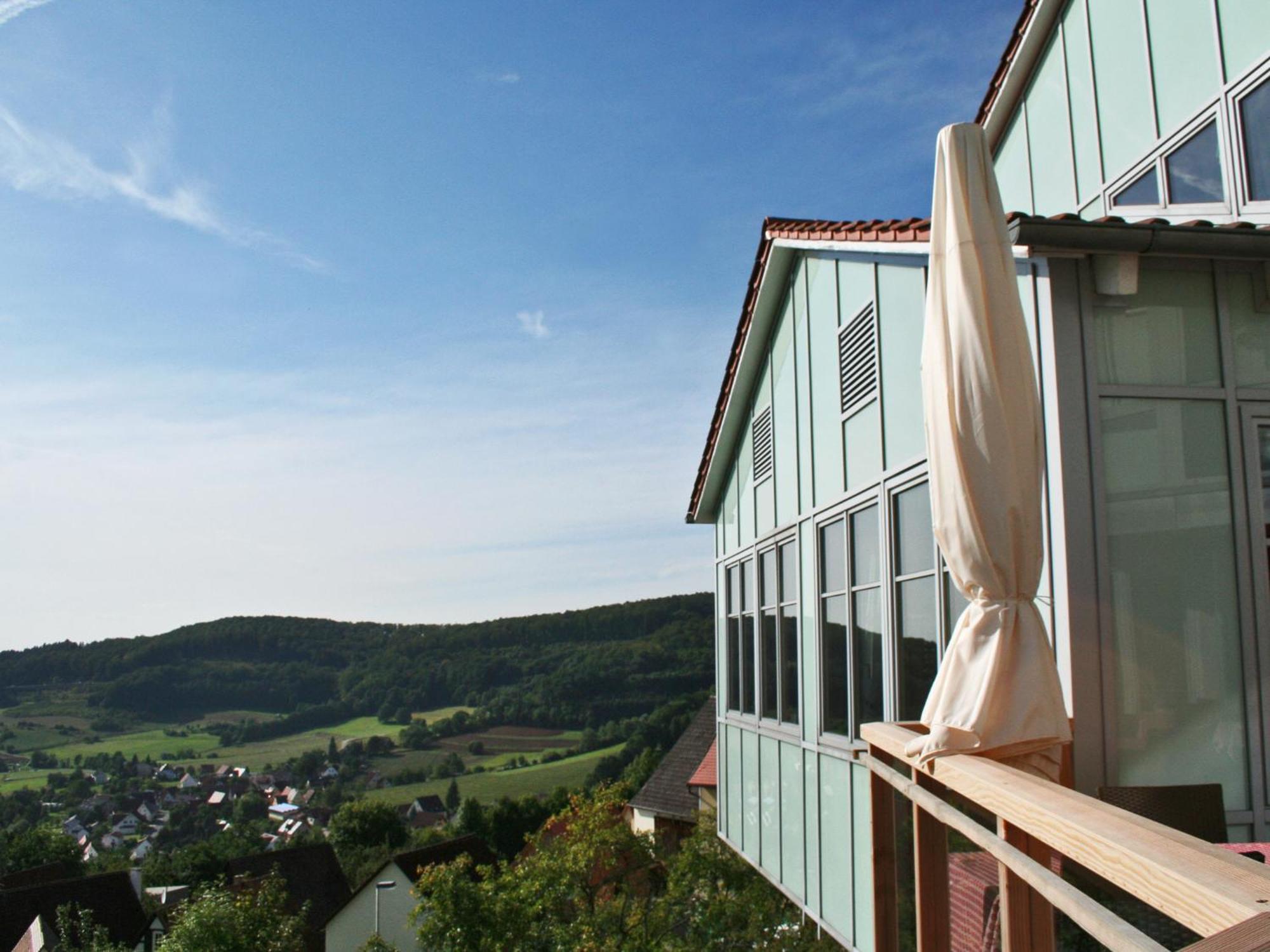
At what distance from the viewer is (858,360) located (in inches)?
314

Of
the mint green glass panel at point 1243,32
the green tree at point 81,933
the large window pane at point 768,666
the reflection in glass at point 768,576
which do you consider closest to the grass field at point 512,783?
the green tree at point 81,933

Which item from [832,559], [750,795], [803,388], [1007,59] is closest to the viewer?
[832,559]

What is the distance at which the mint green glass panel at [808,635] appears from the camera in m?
8.88

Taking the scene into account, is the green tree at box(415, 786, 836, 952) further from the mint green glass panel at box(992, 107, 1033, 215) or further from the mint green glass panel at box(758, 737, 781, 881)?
the mint green glass panel at box(992, 107, 1033, 215)

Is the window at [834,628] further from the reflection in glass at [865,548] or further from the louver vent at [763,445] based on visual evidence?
the louver vent at [763,445]

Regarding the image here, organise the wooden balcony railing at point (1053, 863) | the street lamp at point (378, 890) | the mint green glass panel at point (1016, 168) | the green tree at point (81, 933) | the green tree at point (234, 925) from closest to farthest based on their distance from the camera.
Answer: the wooden balcony railing at point (1053, 863) → the mint green glass panel at point (1016, 168) → the green tree at point (234, 925) → the green tree at point (81, 933) → the street lamp at point (378, 890)

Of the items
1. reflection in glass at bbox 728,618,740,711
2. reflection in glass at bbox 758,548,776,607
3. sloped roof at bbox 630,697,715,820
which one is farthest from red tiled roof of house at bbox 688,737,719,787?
reflection in glass at bbox 758,548,776,607

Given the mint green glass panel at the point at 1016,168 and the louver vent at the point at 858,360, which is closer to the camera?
the louver vent at the point at 858,360

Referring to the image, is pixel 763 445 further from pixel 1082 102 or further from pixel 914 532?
pixel 914 532

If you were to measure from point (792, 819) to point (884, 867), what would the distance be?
5625mm

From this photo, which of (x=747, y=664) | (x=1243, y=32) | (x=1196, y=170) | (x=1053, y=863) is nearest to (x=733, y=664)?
(x=747, y=664)

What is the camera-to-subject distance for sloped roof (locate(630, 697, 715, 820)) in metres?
34.6

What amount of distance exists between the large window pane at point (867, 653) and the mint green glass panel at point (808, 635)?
966 mm

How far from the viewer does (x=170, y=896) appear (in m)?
55.6
